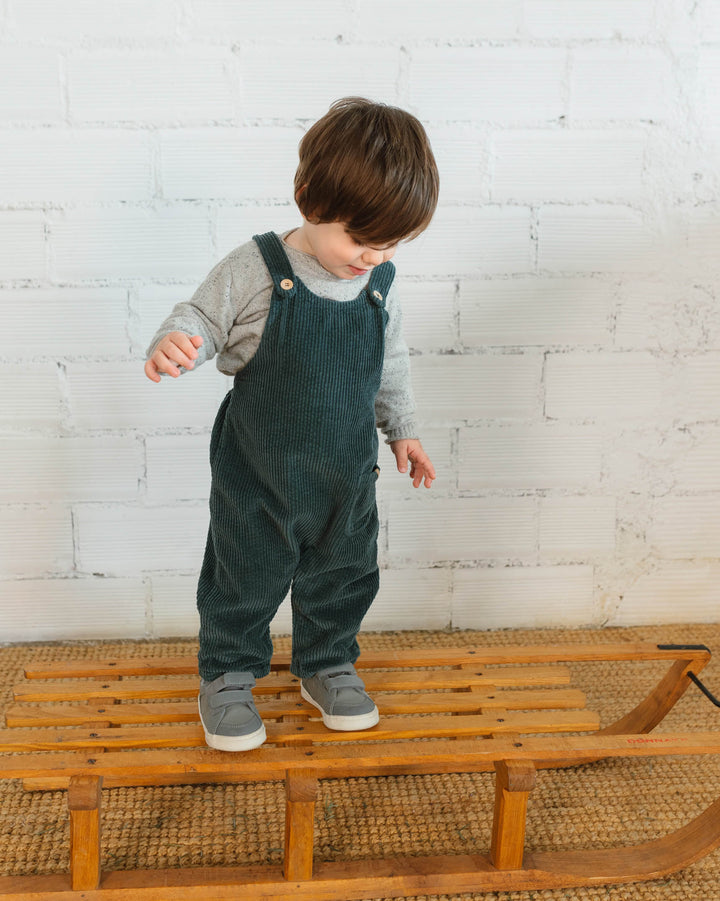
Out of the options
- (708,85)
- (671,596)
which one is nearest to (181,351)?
(708,85)

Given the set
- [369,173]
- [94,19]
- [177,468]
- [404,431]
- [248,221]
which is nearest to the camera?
[369,173]

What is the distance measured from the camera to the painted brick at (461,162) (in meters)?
1.64

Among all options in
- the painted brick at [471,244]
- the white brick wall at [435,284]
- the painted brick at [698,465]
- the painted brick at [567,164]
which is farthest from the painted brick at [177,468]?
the painted brick at [698,465]

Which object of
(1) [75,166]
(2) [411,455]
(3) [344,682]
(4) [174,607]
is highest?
(1) [75,166]

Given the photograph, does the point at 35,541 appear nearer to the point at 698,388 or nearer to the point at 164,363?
the point at 164,363

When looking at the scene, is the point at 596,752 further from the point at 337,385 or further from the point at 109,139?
the point at 109,139

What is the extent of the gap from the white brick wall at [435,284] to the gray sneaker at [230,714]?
0.56 metres

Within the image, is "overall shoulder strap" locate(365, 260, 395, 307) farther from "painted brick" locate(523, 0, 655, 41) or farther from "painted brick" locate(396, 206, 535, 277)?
"painted brick" locate(523, 0, 655, 41)

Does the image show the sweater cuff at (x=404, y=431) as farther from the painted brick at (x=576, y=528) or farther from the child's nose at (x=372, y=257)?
the painted brick at (x=576, y=528)

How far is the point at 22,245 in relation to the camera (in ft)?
5.32

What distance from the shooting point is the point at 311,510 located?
4.00 ft

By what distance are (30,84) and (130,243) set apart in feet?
1.04

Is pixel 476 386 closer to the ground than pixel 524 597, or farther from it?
farther from it

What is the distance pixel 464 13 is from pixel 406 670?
3.84ft
